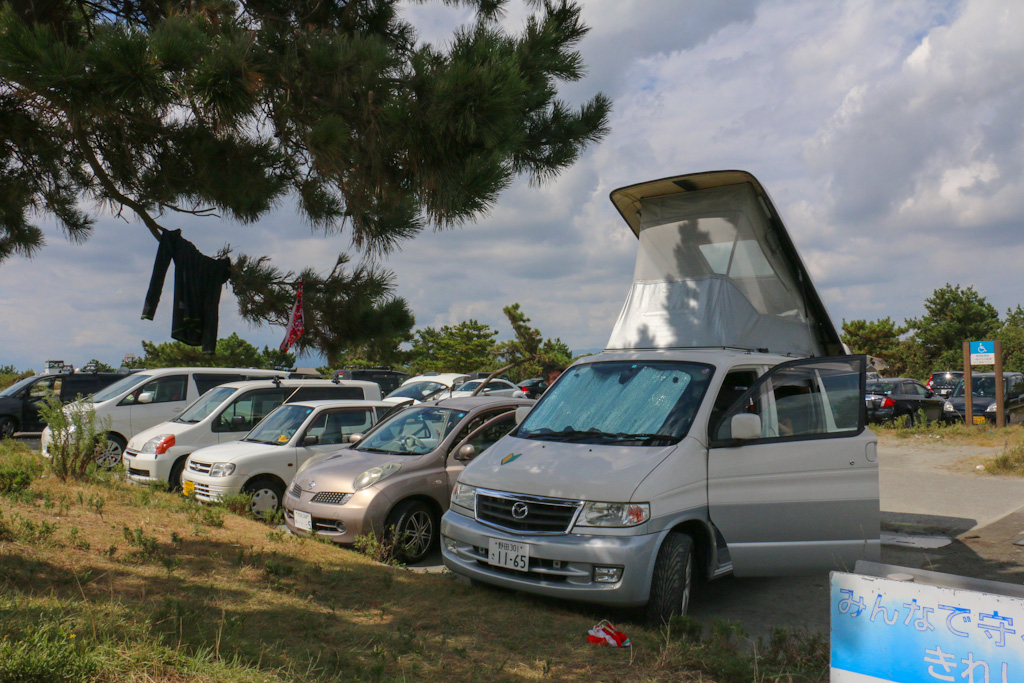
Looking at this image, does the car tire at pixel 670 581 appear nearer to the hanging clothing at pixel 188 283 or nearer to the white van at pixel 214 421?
the hanging clothing at pixel 188 283

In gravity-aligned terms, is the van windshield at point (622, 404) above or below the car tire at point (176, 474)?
above

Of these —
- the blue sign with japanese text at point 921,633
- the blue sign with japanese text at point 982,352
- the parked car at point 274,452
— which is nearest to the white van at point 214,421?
the parked car at point 274,452

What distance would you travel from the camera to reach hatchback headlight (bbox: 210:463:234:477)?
9.09 m

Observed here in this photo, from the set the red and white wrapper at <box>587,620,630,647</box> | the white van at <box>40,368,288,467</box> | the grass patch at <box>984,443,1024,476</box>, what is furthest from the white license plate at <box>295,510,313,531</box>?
the grass patch at <box>984,443,1024,476</box>

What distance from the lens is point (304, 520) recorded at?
25.0 feet

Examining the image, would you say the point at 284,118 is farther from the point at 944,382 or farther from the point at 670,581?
the point at 944,382

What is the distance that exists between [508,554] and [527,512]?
A: 12.4 inches

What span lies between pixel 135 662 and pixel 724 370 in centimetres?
449

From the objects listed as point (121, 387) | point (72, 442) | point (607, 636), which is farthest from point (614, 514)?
point (121, 387)

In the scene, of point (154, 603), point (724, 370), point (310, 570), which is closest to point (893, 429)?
point (724, 370)

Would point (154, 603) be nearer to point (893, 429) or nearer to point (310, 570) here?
point (310, 570)

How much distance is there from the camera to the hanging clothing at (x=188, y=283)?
6195 mm

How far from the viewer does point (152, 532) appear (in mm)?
7332

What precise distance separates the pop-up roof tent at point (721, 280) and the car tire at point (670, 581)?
2437 millimetres
